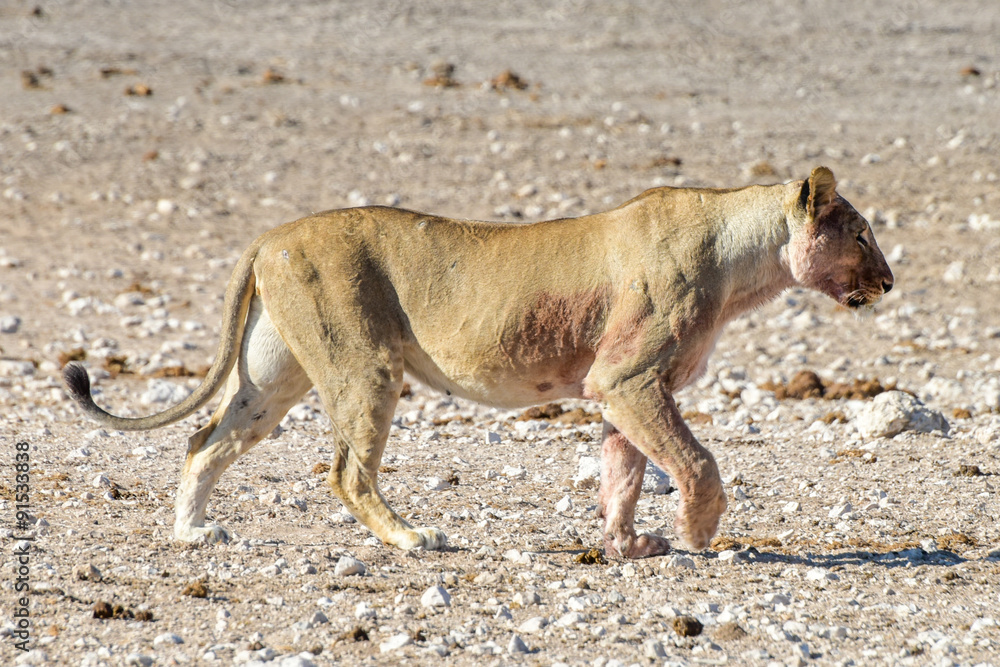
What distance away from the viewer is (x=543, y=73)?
20.0m

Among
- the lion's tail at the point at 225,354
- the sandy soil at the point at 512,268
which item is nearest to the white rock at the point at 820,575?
the sandy soil at the point at 512,268

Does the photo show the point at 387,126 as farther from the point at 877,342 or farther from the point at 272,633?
the point at 272,633

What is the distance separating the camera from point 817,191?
20.5ft

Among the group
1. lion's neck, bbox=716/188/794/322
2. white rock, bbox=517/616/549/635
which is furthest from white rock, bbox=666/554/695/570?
lion's neck, bbox=716/188/794/322

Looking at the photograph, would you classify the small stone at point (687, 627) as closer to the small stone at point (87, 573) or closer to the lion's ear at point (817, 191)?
the lion's ear at point (817, 191)

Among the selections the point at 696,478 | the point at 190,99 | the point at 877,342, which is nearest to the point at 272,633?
the point at 696,478

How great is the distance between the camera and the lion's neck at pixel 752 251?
6.24 metres

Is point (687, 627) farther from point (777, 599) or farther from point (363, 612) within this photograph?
point (363, 612)

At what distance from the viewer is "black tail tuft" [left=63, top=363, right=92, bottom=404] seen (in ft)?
20.2

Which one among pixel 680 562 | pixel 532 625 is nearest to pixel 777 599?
pixel 680 562

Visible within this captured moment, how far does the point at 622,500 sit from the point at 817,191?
5.84 ft

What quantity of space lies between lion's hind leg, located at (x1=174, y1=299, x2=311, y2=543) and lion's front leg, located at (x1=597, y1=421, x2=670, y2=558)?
1.64 metres

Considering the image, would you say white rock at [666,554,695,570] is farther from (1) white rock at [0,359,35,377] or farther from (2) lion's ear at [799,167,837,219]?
(1) white rock at [0,359,35,377]

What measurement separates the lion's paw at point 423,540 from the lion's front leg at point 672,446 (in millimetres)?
1029
